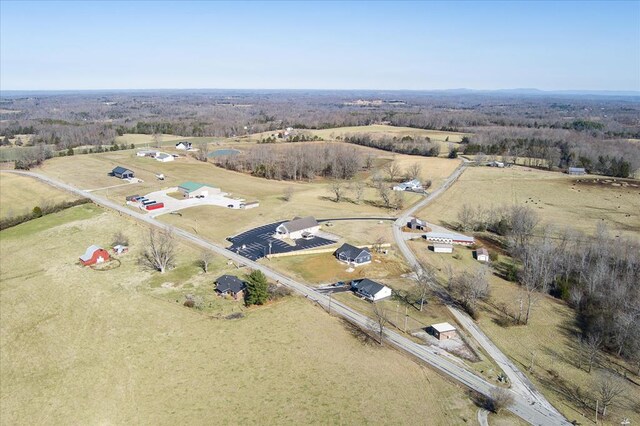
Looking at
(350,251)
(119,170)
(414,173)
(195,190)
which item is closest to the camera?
(350,251)

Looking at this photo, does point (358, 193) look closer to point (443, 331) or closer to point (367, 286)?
point (367, 286)

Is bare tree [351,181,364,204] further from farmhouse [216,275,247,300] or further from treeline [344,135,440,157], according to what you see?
treeline [344,135,440,157]

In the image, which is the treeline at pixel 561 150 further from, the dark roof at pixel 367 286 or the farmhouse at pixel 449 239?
the dark roof at pixel 367 286

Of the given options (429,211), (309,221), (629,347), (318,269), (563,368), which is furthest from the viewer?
(429,211)

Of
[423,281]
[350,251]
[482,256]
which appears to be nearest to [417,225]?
[482,256]

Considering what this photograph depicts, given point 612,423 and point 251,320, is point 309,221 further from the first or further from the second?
point 612,423

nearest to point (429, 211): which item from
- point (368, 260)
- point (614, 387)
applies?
point (368, 260)

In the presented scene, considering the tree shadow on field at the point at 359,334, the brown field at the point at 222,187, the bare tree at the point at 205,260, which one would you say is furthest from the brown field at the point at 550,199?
the bare tree at the point at 205,260
